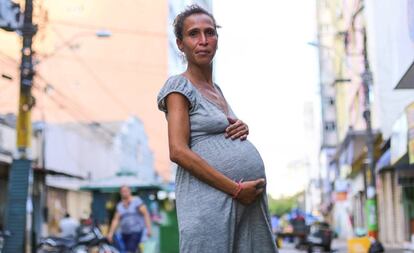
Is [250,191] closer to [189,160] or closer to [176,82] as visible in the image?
[189,160]

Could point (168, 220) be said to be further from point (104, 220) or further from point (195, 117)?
point (195, 117)

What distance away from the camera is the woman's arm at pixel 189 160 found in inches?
129

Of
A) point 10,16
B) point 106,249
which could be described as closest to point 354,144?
point 10,16

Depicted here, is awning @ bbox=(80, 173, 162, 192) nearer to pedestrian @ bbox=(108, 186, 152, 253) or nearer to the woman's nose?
pedestrian @ bbox=(108, 186, 152, 253)

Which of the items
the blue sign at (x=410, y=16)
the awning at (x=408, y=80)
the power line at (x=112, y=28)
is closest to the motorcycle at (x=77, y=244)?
the awning at (x=408, y=80)

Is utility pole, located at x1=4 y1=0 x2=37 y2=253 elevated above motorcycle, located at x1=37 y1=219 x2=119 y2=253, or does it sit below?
above

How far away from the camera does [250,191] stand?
10.8 feet

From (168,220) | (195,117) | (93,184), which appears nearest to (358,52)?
(93,184)

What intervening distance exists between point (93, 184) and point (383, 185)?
15317 millimetres

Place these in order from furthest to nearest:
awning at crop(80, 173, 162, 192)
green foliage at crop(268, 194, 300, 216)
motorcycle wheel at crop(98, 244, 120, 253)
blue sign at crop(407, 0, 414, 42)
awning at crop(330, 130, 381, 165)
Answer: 1. green foliage at crop(268, 194, 300, 216)
2. awning at crop(330, 130, 381, 165)
3. awning at crop(80, 173, 162, 192)
4. motorcycle wheel at crop(98, 244, 120, 253)
5. blue sign at crop(407, 0, 414, 42)

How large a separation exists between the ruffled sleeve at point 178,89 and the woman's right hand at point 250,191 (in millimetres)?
413

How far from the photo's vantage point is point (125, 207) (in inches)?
485

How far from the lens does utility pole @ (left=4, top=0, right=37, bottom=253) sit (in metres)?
16.0

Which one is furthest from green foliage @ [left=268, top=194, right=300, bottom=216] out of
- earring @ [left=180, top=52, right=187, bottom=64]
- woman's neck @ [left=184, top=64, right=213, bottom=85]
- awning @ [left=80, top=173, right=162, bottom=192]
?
woman's neck @ [left=184, top=64, right=213, bottom=85]
